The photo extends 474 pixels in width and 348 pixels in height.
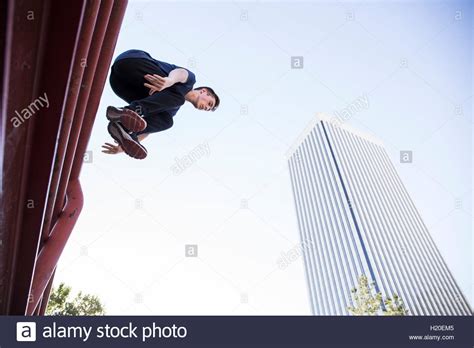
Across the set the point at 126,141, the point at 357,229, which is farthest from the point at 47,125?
the point at 357,229

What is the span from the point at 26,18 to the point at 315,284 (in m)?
51.1

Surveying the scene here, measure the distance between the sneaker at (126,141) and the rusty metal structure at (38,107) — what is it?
0.27m

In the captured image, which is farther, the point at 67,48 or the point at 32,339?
the point at 32,339

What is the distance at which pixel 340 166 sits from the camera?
164ft

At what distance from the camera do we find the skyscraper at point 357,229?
4144 centimetres

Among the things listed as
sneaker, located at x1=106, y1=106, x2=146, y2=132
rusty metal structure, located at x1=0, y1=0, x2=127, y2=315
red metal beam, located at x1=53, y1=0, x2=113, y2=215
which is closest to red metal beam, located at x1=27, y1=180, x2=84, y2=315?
rusty metal structure, located at x1=0, y1=0, x2=127, y2=315

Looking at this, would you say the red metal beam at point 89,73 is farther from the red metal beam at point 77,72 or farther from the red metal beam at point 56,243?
the red metal beam at point 56,243

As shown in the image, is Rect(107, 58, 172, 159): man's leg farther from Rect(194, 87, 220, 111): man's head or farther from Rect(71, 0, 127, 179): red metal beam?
Rect(194, 87, 220, 111): man's head

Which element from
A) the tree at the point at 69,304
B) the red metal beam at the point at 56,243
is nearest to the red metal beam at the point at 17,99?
the red metal beam at the point at 56,243

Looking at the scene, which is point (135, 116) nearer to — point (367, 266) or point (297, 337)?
point (297, 337)

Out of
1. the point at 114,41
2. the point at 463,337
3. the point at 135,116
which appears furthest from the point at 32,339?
the point at 463,337

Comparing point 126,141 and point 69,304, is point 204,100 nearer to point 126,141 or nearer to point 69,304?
point 126,141

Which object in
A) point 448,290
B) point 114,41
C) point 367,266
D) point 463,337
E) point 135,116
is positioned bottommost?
point 463,337

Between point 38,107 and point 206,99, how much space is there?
2.25 m
